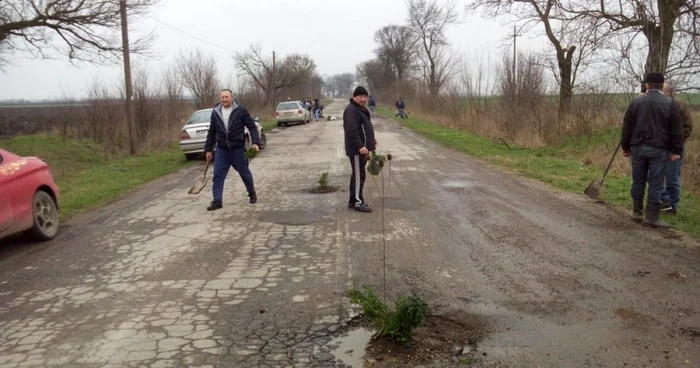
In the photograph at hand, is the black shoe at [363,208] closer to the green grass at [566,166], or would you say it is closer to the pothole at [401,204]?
the pothole at [401,204]

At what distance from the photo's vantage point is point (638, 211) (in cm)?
721

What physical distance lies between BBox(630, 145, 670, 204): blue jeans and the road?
481mm

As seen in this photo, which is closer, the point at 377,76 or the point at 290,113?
the point at 290,113

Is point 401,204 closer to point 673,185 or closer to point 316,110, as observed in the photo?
point 673,185

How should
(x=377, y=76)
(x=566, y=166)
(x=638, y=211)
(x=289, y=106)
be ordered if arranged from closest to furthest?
(x=638, y=211) < (x=566, y=166) < (x=289, y=106) < (x=377, y=76)

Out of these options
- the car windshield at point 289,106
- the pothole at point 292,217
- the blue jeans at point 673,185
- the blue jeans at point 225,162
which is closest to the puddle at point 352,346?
the pothole at point 292,217

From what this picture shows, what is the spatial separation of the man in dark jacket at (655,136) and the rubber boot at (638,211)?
0.18 metres

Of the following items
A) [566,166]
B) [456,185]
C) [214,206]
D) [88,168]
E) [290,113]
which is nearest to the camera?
[214,206]

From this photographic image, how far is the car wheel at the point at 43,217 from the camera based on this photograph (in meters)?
6.61

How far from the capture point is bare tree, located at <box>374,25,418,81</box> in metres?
71.9

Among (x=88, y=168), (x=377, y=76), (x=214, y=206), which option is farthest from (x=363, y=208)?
(x=377, y=76)

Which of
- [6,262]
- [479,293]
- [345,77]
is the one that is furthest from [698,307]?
[345,77]

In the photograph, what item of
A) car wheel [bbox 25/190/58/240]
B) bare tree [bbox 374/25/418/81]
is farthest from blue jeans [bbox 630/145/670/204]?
bare tree [bbox 374/25/418/81]

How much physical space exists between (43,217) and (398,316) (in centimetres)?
532
